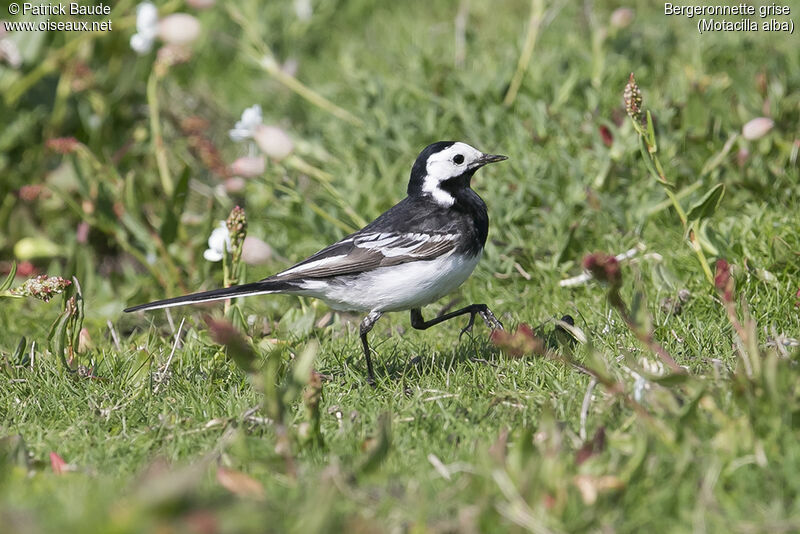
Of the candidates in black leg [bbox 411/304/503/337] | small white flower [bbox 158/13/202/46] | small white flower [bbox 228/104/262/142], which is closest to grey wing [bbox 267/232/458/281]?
black leg [bbox 411/304/503/337]

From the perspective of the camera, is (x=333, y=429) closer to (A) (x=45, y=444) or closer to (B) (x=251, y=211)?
(A) (x=45, y=444)

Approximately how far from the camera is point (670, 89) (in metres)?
7.89

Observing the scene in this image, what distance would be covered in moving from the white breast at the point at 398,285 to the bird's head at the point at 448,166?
1.90ft

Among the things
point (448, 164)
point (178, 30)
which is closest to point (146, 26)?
point (178, 30)

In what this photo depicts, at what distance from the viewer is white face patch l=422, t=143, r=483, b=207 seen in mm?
5992

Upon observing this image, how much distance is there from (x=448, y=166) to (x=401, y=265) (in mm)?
825

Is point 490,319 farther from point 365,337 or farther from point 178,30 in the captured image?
point 178,30

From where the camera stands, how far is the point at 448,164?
6016 millimetres

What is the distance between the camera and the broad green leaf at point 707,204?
4980 millimetres

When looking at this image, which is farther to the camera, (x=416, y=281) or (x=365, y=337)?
(x=416, y=281)

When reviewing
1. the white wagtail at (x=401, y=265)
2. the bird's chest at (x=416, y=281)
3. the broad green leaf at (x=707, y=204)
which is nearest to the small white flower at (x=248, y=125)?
the white wagtail at (x=401, y=265)

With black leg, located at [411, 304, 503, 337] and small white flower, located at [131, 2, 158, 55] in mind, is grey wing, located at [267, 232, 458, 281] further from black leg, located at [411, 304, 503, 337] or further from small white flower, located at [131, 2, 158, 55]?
small white flower, located at [131, 2, 158, 55]

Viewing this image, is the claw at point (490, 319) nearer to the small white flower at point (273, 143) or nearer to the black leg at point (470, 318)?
the black leg at point (470, 318)

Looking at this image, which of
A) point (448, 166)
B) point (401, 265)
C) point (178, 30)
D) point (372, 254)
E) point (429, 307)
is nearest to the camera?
point (401, 265)
